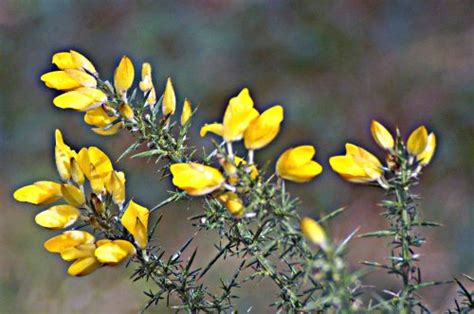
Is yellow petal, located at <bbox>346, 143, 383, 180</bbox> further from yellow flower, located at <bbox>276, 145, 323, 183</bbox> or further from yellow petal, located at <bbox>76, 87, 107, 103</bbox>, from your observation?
yellow petal, located at <bbox>76, 87, 107, 103</bbox>

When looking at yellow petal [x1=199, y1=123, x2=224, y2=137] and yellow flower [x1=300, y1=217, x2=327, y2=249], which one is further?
yellow petal [x1=199, y1=123, x2=224, y2=137]

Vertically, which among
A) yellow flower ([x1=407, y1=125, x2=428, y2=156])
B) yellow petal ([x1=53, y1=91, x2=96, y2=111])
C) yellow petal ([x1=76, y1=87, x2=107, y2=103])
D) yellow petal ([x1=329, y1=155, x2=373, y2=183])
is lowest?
yellow petal ([x1=53, y1=91, x2=96, y2=111])

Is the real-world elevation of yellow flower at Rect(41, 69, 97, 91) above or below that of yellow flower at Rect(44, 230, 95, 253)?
above

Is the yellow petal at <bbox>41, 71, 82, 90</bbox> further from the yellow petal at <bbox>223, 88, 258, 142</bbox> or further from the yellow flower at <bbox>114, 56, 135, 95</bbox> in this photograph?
the yellow petal at <bbox>223, 88, 258, 142</bbox>

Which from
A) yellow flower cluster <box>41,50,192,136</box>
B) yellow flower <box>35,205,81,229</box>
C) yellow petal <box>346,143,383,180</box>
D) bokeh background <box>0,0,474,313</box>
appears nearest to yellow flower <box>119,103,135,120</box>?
yellow flower cluster <box>41,50,192,136</box>

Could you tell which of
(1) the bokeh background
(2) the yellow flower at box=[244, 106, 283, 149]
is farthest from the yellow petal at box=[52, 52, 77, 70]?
(1) the bokeh background

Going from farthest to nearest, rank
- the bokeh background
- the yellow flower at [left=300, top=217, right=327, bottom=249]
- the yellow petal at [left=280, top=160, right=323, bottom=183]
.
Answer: the bokeh background → the yellow petal at [left=280, top=160, right=323, bottom=183] → the yellow flower at [left=300, top=217, right=327, bottom=249]

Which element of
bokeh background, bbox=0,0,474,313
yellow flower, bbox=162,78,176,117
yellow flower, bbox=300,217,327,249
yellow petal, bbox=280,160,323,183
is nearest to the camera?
yellow flower, bbox=300,217,327,249
